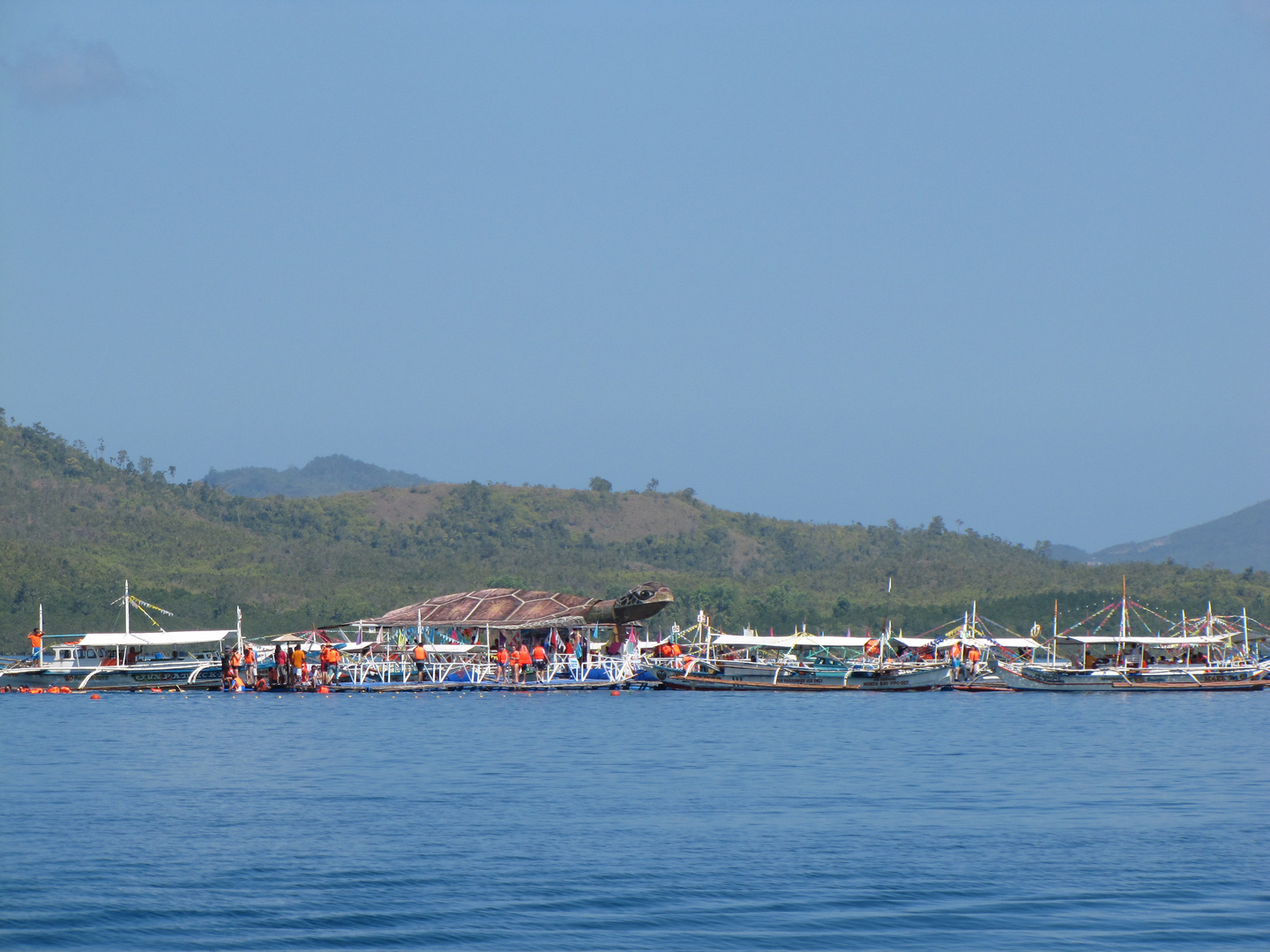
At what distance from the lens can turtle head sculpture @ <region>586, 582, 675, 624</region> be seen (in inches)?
3108

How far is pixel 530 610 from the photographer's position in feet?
256

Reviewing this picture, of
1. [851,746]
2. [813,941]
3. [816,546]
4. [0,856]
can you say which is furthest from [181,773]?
[816,546]

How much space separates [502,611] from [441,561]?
83573 millimetres

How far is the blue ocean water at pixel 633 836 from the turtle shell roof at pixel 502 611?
20.5 meters

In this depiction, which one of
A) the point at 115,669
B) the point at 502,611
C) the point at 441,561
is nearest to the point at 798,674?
the point at 502,611

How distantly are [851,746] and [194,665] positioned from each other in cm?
3459

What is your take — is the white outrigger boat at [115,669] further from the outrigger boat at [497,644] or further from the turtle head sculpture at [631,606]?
the turtle head sculpture at [631,606]

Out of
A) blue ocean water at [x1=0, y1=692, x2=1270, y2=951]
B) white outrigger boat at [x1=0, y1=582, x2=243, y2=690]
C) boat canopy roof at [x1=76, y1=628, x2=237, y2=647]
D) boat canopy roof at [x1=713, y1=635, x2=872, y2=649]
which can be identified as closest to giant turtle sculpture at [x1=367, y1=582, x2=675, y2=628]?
boat canopy roof at [x1=713, y1=635, x2=872, y2=649]

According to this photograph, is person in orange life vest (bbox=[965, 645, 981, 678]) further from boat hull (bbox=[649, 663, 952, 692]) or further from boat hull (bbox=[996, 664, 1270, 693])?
boat hull (bbox=[996, 664, 1270, 693])

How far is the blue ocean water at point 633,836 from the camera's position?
24453 millimetres

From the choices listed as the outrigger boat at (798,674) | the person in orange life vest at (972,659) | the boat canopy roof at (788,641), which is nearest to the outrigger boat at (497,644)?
the outrigger boat at (798,674)

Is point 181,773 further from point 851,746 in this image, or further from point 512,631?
point 512,631

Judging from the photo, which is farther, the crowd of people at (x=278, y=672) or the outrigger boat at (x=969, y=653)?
the outrigger boat at (x=969, y=653)

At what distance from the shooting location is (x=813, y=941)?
23766 millimetres
